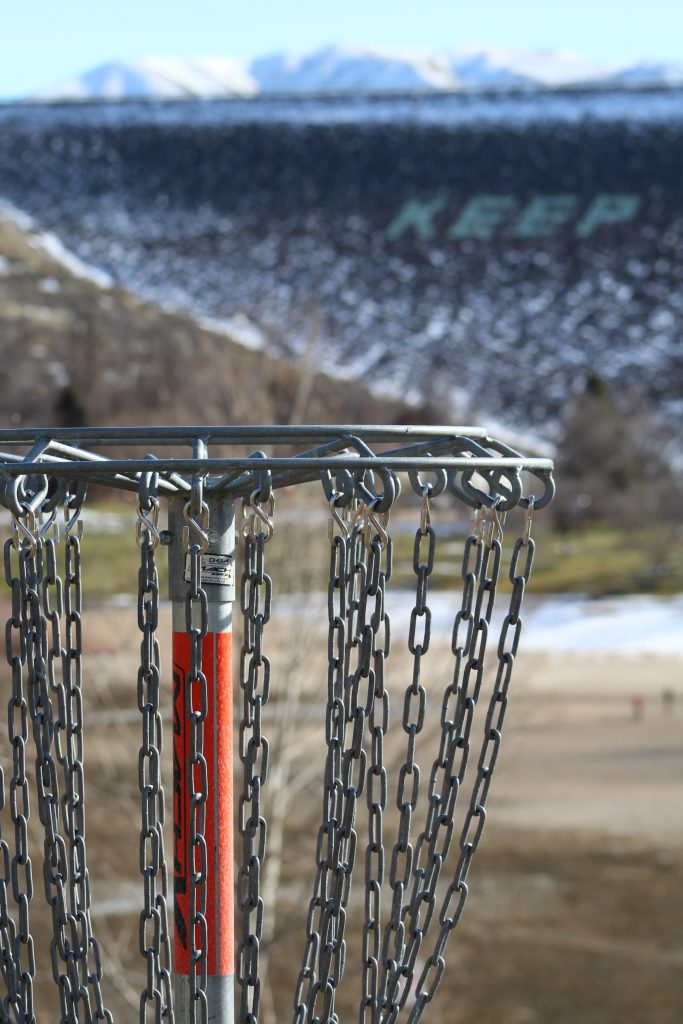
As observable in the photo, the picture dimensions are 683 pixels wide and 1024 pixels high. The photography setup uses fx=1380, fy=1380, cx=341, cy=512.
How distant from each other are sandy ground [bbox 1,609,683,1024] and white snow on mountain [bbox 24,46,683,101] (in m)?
71.6

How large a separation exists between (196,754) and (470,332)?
144ft

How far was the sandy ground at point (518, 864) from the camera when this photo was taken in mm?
8648

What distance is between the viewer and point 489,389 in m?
40.2

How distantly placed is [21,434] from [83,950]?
29.5 inches

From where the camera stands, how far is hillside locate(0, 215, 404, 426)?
10908 mm

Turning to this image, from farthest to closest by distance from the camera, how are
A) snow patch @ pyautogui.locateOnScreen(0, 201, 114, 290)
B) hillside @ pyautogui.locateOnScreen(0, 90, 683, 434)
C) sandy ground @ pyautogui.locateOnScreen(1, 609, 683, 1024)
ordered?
1. snow patch @ pyautogui.locateOnScreen(0, 201, 114, 290)
2. hillside @ pyautogui.locateOnScreen(0, 90, 683, 434)
3. sandy ground @ pyautogui.locateOnScreen(1, 609, 683, 1024)

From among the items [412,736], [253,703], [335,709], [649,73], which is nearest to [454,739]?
[412,736]

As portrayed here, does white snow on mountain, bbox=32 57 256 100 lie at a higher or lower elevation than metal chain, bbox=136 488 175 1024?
higher

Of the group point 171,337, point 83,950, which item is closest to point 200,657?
point 83,950

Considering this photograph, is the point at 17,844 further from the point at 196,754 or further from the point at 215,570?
the point at 215,570

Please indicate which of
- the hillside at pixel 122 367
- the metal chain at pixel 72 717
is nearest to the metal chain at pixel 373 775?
the metal chain at pixel 72 717

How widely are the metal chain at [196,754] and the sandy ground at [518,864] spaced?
572 cm

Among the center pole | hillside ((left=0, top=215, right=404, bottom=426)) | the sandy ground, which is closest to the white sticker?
the center pole

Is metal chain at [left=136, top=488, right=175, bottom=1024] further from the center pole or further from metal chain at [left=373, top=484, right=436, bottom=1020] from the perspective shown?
metal chain at [left=373, top=484, right=436, bottom=1020]
